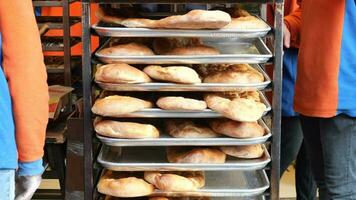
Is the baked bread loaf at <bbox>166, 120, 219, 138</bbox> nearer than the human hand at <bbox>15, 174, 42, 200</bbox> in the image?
No

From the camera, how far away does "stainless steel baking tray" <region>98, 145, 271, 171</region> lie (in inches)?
60.1

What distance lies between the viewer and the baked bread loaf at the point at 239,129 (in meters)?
1.50

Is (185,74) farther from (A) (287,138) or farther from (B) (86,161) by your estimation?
(A) (287,138)

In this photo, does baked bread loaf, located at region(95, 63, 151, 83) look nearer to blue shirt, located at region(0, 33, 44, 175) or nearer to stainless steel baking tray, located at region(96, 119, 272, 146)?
stainless steel baking tray, located at region(96, 119, 272, 146)

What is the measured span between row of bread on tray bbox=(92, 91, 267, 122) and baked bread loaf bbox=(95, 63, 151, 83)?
0.21 ft

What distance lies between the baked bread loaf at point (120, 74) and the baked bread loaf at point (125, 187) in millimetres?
303

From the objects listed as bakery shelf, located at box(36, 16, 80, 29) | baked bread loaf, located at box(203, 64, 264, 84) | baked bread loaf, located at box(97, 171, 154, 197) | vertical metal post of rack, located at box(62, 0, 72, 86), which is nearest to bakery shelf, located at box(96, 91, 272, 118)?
baked bread loaf, located at box(203, 64, 264, 84)

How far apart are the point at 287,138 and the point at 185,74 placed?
4.12 feet

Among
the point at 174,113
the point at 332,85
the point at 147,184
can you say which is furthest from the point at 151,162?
the point at 332,85

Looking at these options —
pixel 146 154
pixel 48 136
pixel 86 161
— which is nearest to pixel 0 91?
pixel 86 161

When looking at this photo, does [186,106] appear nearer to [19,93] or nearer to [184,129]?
[184,129]

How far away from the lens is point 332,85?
1.72m

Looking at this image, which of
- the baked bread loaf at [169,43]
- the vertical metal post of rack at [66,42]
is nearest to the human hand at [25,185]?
the baked bread loaf at [169,43]

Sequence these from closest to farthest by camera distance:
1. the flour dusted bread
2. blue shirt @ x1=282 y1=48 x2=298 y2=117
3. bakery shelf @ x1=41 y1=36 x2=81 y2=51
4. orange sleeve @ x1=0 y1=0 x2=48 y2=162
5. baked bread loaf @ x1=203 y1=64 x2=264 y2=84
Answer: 1. orange sleeve @ x1=0 y1=0 x2=48 y2=162
2. the flour dusted bread
3. baked bread loaf @ x1=203 y1=64 x2=264 y2=84
4. blue shirt @ x1=282 y1=48 x2=298 y2=117
5. bakery shelf @ x1=41 y1=36 x2=81 y2=51
